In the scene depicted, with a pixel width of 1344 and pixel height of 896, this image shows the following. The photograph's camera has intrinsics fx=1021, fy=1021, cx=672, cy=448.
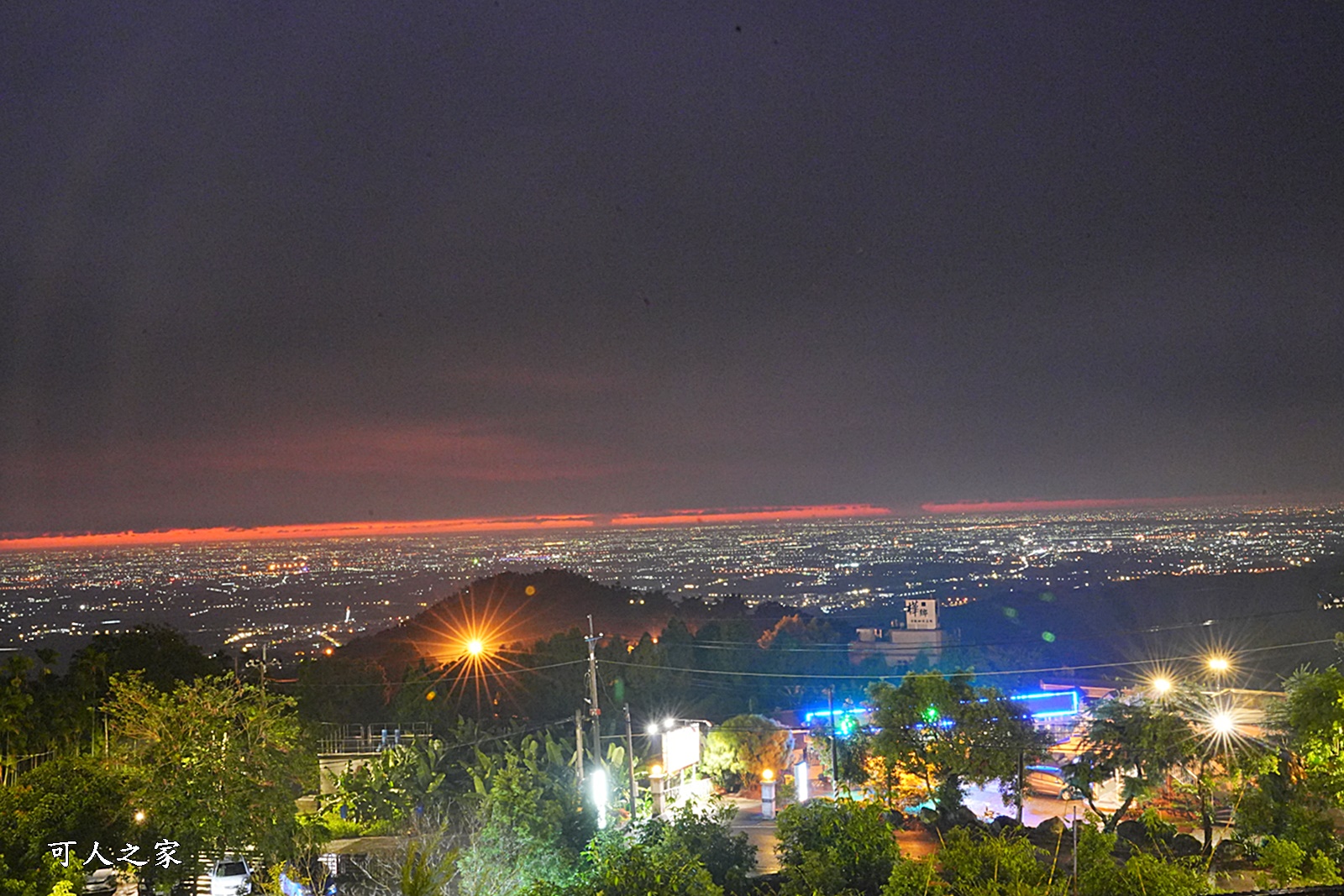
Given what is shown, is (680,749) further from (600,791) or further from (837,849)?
(837,849)

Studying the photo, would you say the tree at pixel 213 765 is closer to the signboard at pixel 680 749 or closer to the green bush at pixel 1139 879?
the signboard at pixel 680 749

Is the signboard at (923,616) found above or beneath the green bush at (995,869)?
beneath

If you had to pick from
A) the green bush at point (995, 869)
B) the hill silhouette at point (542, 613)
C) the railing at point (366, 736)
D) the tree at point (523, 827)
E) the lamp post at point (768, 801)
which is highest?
the green bush at point (995, 869)

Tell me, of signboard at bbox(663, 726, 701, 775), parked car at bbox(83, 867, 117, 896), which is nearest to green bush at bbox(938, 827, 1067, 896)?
parked car at bbox(83, 867, 117, 896)

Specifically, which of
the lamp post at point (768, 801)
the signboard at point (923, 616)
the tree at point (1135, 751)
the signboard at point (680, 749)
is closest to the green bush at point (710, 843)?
the tree at point (1135, 751)

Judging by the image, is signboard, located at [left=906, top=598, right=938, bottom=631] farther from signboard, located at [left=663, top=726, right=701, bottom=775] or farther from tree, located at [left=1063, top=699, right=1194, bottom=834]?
tree, located at [left=1063, top=699, right=1194, bottom=834]
